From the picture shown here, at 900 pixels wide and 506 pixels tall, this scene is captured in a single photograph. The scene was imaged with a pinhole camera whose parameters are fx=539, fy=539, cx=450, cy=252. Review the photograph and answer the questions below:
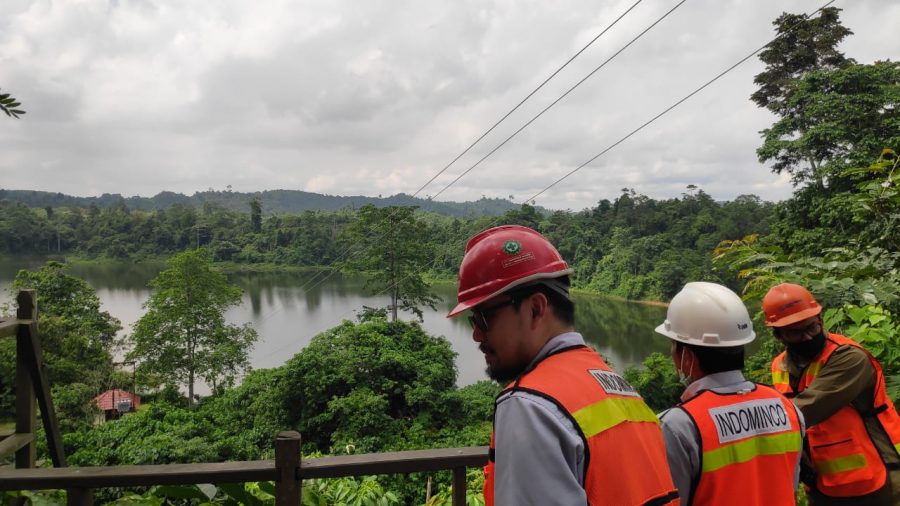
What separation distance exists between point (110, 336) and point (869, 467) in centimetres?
2547

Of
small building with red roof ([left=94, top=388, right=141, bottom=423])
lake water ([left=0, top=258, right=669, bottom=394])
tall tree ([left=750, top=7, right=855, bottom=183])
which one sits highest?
tall tree ([left=750, top=7, right=855, bottom=183])

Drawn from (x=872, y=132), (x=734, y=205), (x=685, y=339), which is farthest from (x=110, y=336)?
(x=734, y=205)

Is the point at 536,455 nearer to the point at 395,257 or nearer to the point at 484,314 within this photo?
the point at 484,314

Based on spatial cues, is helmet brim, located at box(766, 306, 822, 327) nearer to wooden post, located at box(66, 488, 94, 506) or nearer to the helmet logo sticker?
the helmet logo sticker

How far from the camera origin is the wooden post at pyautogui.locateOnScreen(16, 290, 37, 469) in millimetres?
2697

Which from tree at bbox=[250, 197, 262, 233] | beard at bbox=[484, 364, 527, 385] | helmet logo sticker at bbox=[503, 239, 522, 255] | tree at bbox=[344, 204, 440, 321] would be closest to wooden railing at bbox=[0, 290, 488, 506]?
beard at bbox=[484, 364, 527, 385]

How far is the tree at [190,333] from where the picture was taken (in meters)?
22.0

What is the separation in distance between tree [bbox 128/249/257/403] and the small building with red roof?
1.25 meters

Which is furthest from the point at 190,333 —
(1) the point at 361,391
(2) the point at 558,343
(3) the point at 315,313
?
(2) the point at 558,343

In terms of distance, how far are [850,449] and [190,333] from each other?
24.6 meters

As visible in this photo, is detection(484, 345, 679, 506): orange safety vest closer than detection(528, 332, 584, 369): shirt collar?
Yes

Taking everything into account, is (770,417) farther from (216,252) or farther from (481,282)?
(216,252)

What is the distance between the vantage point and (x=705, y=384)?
142 centimetres

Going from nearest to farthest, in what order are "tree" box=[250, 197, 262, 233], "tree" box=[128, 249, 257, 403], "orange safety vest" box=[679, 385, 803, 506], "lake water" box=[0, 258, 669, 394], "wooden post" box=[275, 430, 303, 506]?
1. "orange safety vest" box=[679, 385, 803, 506]
2. "wooden post" box=[275, 430, 303, 506]
3. "tree" box=[128, 249, 257, 403]
4. "lake water" box=[0, 258, 669, 394]
5. "tree" box=[250, 197, 262, 233]
